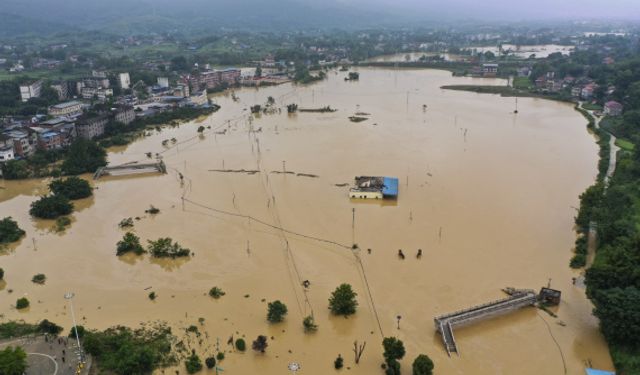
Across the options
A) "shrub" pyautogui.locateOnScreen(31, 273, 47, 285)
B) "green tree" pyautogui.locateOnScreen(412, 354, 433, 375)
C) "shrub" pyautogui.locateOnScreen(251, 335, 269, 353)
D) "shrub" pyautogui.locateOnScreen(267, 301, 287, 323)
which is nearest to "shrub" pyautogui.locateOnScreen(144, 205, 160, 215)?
"shrub" pyautogui.locateOnScreen(31, 273, 47, 285)

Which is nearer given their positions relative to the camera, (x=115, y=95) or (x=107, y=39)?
(x=115, y=95)

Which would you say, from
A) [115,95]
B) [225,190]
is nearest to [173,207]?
[225,190]

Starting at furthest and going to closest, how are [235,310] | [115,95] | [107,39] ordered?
1. [107,39]
2. [115,95]
3. [235,310]

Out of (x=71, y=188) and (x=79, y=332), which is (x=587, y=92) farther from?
(x=79, y=332)

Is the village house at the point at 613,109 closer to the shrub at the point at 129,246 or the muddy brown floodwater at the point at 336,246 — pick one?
the muddy brown floodwater at the point at 336,246

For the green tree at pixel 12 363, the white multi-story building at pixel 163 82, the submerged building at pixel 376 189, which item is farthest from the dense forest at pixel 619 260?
the white multi-story building at pixel 163 82

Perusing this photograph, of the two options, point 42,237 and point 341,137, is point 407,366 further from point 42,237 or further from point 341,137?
point 341,137

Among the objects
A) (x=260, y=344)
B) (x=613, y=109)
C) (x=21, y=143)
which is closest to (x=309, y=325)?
(x=260, y=344)
